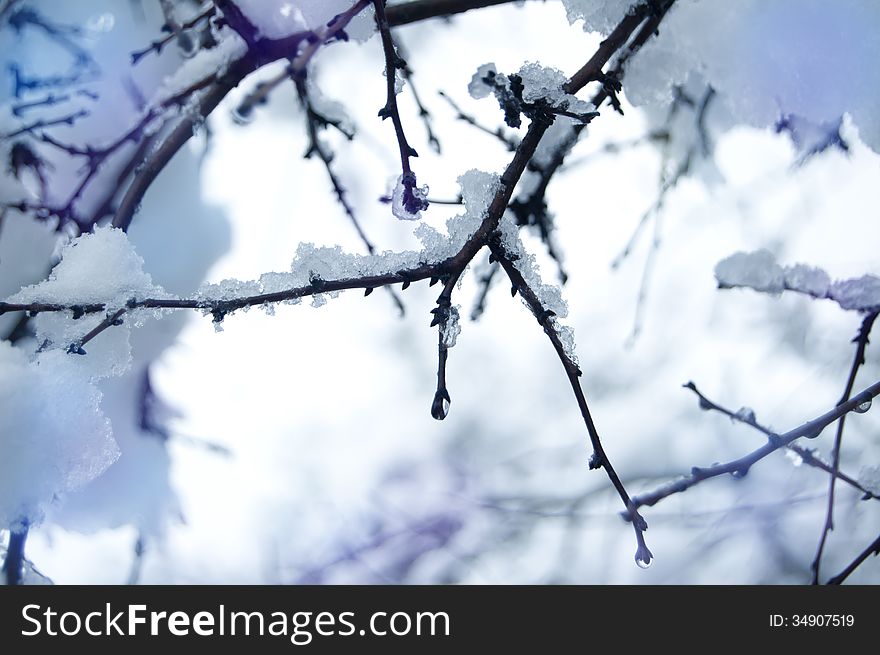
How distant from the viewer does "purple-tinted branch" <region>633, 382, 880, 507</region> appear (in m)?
0.86

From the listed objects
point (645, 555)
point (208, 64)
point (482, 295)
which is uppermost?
point (208, 64)

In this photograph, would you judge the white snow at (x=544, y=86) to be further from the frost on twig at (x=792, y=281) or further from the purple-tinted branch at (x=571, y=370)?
the frost on twig at (x=792, y=281)

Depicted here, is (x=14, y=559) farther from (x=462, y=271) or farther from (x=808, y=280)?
(x=808, y=280)

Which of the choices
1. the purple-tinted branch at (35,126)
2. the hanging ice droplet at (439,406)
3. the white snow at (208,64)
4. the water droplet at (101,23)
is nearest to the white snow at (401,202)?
the hanging ice droplet at (439,406)

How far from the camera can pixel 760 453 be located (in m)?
0.85

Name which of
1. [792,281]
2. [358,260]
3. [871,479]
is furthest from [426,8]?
[871,479]

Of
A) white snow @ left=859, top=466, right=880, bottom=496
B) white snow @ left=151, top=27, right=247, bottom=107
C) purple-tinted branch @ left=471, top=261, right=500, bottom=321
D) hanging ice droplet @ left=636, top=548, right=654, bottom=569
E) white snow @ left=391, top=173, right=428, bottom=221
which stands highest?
white snow @ left=151, top=27, right=247, bottom=107

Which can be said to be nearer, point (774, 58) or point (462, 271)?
point (462, 271)

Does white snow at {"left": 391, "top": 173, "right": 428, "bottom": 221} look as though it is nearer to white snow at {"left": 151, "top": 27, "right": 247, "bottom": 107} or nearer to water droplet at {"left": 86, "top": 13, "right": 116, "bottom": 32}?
white snow at {"left": 151, "top": 27, "right": 247, "bottom": 107}

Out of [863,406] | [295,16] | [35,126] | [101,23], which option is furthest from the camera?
[101,23]

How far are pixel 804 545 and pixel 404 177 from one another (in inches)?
157

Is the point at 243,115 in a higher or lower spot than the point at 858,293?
higher

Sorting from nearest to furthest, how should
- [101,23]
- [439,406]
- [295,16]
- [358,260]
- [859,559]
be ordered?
[439,406] < [358,260] < [859,559] < [295,16] < [101,23]

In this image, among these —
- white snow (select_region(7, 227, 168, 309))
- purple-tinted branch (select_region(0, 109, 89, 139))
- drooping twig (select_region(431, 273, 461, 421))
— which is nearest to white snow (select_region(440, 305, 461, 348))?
drooping twig (select_region(431, 273, 461, 421))
